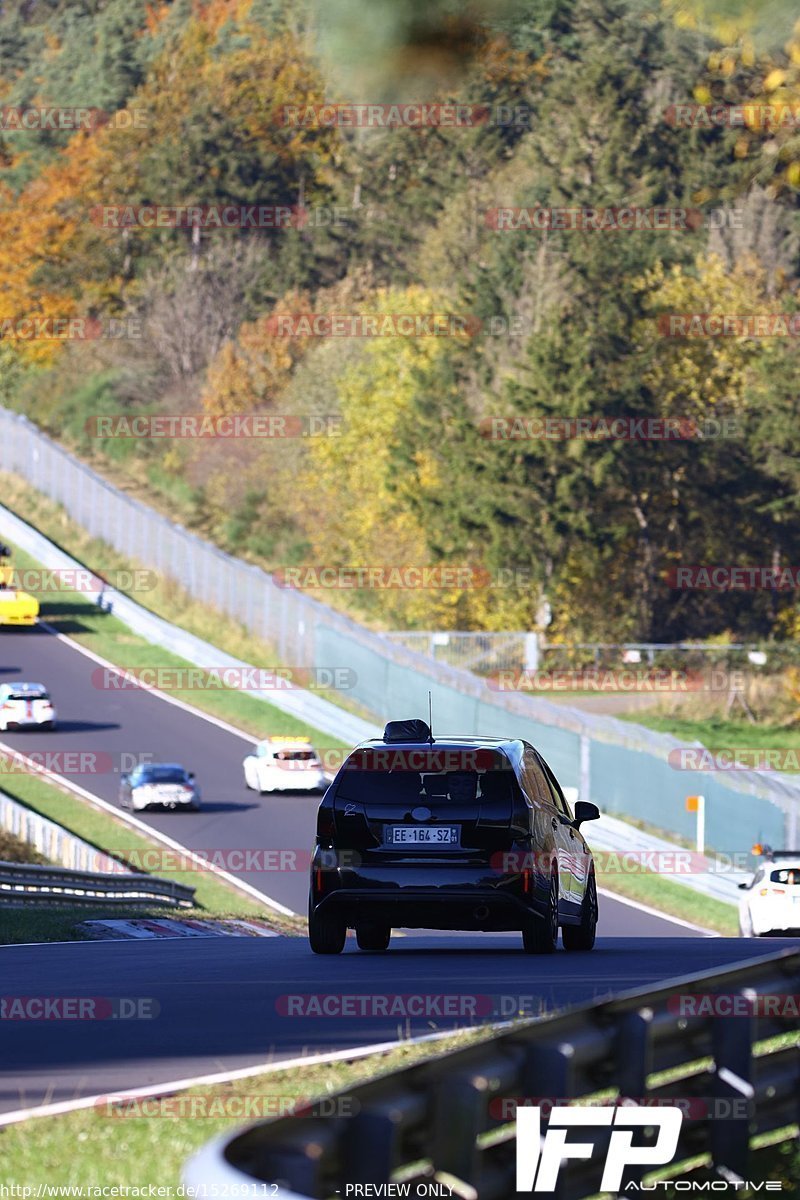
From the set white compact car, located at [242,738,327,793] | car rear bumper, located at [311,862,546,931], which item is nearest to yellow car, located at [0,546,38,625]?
white compact car, located at [242,738,327,793]

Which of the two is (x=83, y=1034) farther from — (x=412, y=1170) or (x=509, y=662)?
(x=509, y=662)

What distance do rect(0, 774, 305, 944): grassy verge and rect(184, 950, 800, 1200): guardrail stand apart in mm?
12212

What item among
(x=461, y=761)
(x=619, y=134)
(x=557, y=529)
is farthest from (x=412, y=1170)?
(x=619, y=134)

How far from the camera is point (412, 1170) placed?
5637 mm

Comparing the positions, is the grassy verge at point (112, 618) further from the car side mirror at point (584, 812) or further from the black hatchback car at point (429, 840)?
the black hatchback car at point (429, 840)

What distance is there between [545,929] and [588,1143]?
874 cm

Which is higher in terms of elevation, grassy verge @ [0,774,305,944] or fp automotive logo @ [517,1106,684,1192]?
fp automotive logo @ [517,1106,684,1192]

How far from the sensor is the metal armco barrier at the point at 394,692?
44.6 m

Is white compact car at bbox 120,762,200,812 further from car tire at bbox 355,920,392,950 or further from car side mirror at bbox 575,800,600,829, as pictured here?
car side mirror at bbox 575,800,600,829

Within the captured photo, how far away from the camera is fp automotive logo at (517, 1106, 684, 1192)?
580cm
